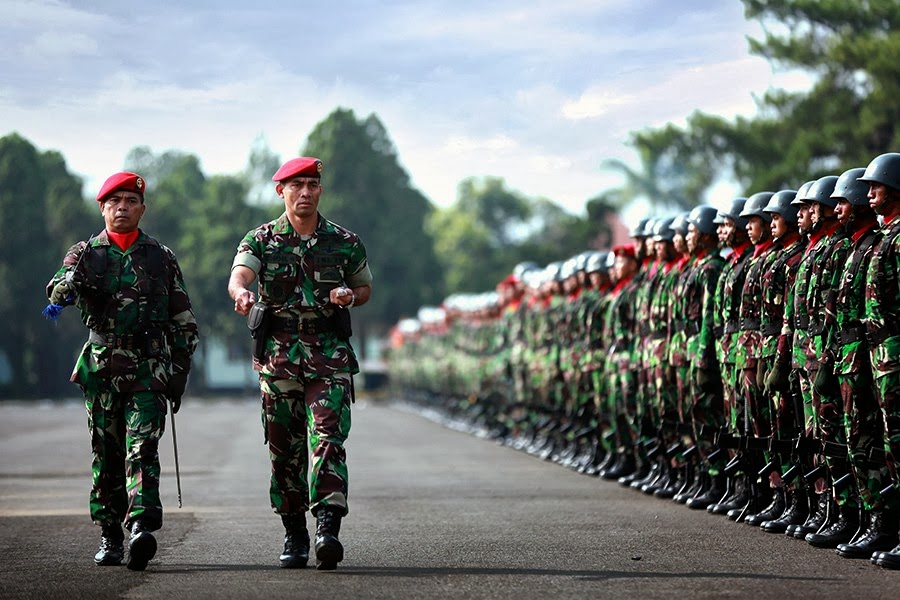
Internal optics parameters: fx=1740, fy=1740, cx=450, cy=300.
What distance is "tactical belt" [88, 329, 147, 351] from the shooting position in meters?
9.70

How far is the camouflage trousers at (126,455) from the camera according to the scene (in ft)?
31.1

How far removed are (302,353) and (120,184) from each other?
151 centimetres

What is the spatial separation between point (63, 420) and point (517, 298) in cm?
1788

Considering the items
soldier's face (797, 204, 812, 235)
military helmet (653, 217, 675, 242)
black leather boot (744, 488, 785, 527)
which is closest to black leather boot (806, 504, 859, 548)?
black leather boot (744, 488, 785, 527)

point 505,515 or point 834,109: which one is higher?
point 834,109

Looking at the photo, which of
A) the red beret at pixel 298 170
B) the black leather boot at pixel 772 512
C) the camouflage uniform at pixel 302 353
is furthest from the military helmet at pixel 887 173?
the red beret at pixel 298 170

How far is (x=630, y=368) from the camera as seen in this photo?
51.1 feet

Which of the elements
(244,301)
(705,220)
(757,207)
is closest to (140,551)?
(244,301)

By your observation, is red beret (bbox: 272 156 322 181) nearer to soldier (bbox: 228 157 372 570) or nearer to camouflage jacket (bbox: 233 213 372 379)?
soldier (bbox: 228 157 372 570)

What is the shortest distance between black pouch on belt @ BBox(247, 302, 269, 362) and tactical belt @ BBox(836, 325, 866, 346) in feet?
10.6

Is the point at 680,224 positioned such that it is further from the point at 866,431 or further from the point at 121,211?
the point at 121,211

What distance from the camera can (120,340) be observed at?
9.70 meters

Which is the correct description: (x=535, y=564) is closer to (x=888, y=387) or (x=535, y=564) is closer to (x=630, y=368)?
(x=888, y=387)

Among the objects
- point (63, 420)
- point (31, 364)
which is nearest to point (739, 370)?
point (63, 420)
